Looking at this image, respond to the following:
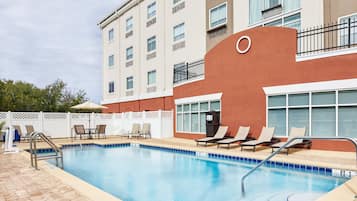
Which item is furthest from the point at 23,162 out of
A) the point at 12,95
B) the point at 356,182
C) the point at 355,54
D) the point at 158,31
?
the point at 12,95

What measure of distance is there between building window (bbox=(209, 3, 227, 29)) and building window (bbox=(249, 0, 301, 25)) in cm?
220

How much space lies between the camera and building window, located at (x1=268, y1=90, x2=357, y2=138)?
10953mm

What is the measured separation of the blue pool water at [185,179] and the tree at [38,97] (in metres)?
26.2

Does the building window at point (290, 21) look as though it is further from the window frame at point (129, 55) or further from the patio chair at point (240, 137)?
the window frame at point (129, 55)

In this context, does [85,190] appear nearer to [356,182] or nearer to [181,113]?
[356,182]

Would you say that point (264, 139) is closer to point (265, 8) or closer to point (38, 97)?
point (265, 8)

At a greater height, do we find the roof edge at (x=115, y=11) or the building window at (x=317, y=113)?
the roof edge at (x=115, y=11)

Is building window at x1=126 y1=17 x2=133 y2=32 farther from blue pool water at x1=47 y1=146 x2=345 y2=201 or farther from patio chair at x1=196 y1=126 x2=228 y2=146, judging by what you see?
blue pool water at x1=47 y1=146 x2=345 y2=201

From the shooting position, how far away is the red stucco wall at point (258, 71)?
11453 millimetres

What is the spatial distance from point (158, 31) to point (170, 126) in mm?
9328

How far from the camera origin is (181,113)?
1908cm

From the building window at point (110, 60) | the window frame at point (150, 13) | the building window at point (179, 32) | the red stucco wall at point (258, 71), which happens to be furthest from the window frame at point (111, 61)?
the red stucco wall at point (258, 71)

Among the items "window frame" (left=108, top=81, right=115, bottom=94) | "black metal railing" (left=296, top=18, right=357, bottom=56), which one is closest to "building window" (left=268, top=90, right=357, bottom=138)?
"black metal railing" (left=296, top=18, right=357, bottom=56)

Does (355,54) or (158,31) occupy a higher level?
(158,31)
